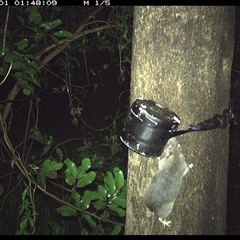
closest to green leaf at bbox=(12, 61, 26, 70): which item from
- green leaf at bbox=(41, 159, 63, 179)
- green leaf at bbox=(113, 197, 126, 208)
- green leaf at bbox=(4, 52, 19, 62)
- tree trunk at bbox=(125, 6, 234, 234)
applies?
green leaf at bbox=(4, 52, 19, 62)

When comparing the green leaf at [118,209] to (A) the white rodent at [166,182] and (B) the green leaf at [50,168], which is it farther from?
(A) the white rodent at [166,182]

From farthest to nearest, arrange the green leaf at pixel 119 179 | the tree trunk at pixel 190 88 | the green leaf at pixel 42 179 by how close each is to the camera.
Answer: the green leaf at pixel 42 179, the green leaf at pixel 119 179, the tree trunk at pixel 190 88

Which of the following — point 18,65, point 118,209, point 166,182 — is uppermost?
point 18,65

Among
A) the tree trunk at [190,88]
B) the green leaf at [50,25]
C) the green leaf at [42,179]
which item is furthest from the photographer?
the green leaf at [50,25]

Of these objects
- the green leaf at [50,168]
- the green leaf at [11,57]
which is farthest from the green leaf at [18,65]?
the green leaf at [50,168]

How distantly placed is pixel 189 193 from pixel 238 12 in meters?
1.99

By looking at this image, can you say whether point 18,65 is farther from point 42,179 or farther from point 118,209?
point 118,209

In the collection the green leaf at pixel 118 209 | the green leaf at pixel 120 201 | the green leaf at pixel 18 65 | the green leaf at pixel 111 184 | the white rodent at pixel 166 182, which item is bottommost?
the green leaf at pixel 118 209

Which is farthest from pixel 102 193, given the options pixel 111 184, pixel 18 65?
pixel 18 65

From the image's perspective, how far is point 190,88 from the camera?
1005 mm

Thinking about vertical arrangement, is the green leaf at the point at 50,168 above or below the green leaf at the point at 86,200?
above

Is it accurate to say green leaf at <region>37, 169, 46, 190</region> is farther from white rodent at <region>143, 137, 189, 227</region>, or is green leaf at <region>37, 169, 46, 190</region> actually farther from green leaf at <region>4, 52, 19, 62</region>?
white rodent at <region>143, 137, 189, 227</region>

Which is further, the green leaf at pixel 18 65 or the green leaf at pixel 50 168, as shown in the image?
the green leaf at pixel 18 65

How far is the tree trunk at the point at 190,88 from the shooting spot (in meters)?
1.01
